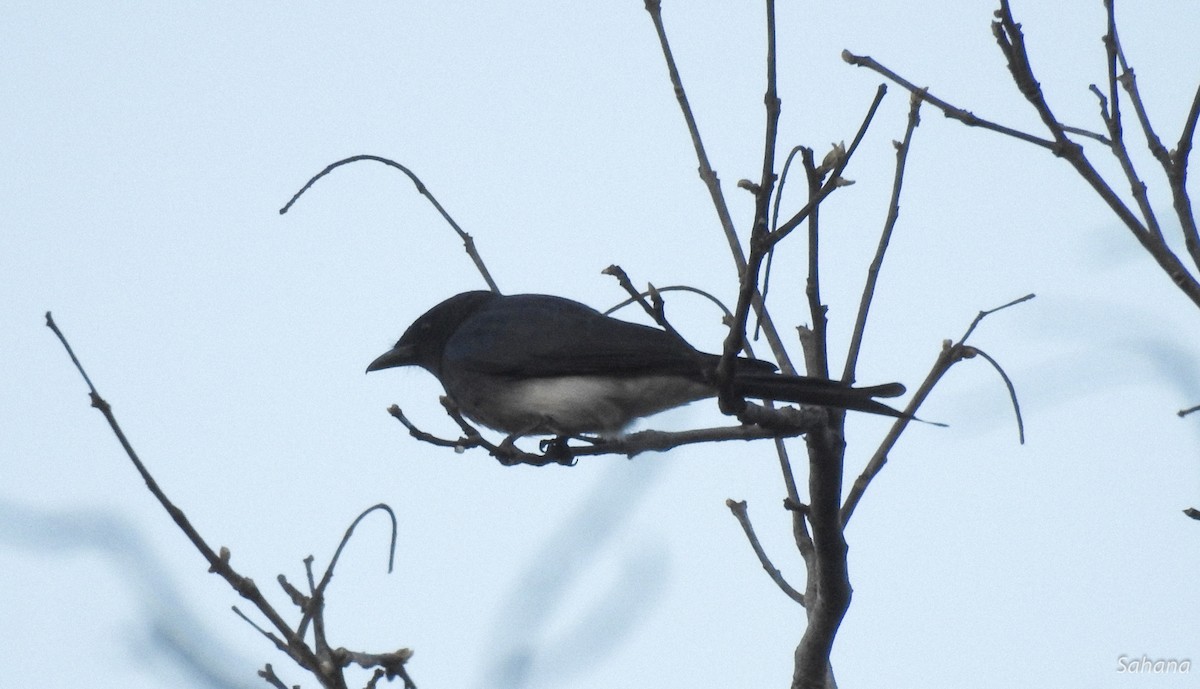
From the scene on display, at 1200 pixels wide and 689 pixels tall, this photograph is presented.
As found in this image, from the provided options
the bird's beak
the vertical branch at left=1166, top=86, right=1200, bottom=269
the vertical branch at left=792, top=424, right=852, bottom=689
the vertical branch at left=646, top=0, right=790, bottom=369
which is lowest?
the vertical branch at left=792, top=424, right=852, bottom=689

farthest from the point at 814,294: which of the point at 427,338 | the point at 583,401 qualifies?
the point at 427,338

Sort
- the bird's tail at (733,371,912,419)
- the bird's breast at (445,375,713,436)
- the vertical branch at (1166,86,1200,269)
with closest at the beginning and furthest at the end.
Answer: the vertical branch at (1166,86,1200,269) → the bird's tail at (733,371,912,419) → the bird's breast at (445,375,713,436)

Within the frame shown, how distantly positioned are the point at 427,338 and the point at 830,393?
397 centimetres

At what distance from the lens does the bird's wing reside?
19.8 feet

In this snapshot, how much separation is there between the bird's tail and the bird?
552 millimetres

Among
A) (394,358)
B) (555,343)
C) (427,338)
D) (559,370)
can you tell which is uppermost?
(427,338)

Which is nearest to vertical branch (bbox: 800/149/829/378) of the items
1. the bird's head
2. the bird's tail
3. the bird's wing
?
the bird's tail

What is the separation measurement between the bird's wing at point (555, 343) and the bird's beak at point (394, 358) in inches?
20.6

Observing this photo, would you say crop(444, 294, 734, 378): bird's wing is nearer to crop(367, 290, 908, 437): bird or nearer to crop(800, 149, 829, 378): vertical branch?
crop(367, 290, 908, 437): bird

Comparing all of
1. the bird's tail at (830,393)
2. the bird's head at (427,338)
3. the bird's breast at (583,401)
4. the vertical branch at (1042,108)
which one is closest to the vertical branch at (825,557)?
the bird's tail at (830,393)

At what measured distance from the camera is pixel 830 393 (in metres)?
4.24

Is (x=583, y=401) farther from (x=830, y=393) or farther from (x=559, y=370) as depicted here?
(x=830, y=393)

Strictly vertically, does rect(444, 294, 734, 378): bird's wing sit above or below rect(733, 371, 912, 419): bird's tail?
above

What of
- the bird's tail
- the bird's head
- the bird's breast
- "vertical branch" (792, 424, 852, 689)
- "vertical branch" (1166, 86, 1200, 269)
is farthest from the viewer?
the bird's head
